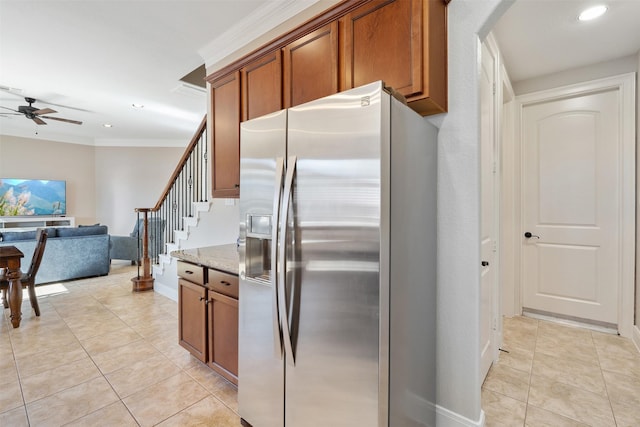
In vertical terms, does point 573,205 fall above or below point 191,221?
above

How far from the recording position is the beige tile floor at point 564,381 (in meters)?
1.84

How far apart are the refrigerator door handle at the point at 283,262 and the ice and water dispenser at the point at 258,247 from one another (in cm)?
21

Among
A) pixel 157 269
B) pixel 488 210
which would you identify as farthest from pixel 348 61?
pixel 157 269

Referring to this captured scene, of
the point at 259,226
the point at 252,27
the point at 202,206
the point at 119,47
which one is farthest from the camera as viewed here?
the point at 202,206

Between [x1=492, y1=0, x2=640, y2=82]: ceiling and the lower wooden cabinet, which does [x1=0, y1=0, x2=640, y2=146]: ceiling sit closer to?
[x1=492, y1=0, x2=640, y2=82]: ceiling

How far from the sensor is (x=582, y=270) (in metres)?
3.14

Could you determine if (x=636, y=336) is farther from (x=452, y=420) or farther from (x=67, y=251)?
(x=67, y=251)

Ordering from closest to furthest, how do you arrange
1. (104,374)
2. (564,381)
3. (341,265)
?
(341,265)
(564,381)
(104,374)

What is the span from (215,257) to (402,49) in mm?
1804

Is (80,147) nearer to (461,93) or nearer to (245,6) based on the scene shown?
(245,6)

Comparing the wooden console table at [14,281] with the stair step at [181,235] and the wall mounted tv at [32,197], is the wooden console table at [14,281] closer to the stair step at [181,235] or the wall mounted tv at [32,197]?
the stair step at [181,235]

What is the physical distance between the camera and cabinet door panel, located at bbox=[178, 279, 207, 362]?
87.4 inches

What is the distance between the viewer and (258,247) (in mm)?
1736

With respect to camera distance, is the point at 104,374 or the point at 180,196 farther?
the point at 180,196
